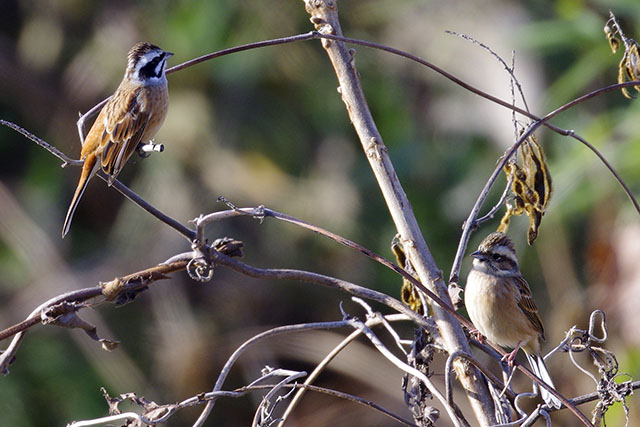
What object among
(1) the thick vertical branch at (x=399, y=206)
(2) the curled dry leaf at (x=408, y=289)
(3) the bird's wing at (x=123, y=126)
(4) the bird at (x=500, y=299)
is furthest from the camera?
Result: (4) the bird at (x=500, y=299)

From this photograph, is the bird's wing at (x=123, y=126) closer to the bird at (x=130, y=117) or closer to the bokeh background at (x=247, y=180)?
the bird at (x=130, y=117)

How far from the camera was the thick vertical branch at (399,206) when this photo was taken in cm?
219

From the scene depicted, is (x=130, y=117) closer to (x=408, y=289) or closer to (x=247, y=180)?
(x=408, y=289)

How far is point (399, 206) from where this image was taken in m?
2.27

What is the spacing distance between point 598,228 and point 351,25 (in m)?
3.52

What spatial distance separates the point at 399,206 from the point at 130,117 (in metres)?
1.62

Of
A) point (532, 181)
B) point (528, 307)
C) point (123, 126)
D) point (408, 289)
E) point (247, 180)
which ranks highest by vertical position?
point (247, 180)

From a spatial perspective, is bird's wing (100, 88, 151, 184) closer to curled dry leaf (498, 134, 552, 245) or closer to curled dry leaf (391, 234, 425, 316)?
curled dry leaf (391, 234, 425, 316)

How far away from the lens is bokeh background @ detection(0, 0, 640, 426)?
8.29 metres

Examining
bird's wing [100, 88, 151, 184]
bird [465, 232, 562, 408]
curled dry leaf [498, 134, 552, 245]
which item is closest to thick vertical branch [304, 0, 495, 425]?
curled dry leaf [498, 134, 552, 245]

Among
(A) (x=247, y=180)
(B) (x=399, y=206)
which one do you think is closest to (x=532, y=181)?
(B) (x=399, y=206)

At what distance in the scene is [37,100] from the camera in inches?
374

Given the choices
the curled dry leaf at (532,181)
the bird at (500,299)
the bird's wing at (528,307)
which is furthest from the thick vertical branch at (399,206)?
the bird's wing at (528,307)

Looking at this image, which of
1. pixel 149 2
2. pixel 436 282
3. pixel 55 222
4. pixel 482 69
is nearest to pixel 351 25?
pixel 482 69
